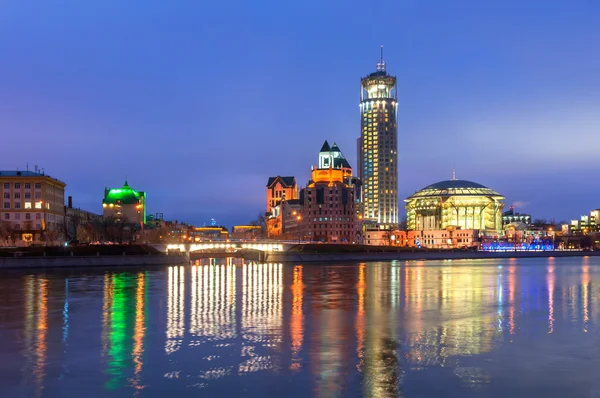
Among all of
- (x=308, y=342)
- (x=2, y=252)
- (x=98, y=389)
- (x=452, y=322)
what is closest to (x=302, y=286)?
(x=452, y=322)

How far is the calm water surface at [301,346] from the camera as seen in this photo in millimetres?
22125

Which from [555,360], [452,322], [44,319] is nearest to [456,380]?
[555,360]

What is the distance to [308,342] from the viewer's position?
99.9 feet

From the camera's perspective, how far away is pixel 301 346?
96.4 ft

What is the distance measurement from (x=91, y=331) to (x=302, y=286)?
35198 mm

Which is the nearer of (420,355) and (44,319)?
(420,355)

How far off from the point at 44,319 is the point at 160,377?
19319 millimetres

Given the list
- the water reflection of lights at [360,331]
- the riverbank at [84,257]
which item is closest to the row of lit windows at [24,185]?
the riverbank at [84,257]

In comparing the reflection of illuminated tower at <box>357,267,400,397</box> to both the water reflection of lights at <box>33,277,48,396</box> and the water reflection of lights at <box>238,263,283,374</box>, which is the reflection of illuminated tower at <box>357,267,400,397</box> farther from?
the water reflection of lights at <box>33,277,48,396</box>

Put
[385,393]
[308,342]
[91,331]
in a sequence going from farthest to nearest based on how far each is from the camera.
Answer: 1. [91,331]
2. [308,342]
3. [385,393]

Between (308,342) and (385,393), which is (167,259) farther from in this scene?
(385,393)

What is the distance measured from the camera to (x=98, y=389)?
21812 millimetres

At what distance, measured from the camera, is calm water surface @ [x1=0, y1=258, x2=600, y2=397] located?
871 inches

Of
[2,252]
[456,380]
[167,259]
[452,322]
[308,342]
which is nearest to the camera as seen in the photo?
[456,380]
